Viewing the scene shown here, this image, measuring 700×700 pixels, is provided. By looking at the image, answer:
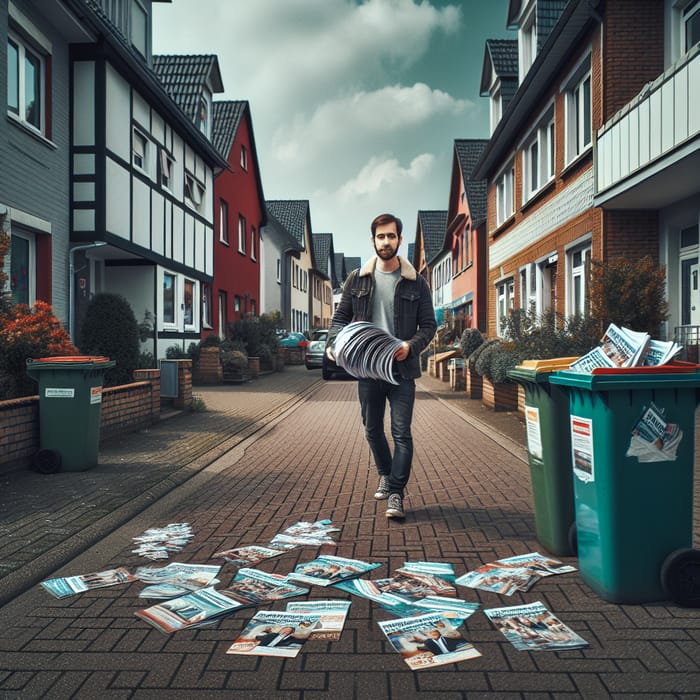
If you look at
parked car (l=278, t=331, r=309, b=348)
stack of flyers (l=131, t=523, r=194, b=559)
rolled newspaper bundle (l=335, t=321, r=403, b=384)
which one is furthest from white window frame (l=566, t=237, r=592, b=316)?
parked car (l=278, t=331, r=309, b=348)

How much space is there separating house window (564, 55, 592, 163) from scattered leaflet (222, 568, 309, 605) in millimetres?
11254

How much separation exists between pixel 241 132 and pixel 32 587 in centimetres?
2510

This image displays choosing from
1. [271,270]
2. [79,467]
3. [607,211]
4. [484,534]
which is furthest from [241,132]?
[484,534]

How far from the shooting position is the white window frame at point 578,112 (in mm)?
13219

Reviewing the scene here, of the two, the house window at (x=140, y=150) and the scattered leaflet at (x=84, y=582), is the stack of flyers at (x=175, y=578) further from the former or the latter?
the house window at (x=140, y=150)

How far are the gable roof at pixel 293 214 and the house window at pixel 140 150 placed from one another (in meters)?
→ 27.9

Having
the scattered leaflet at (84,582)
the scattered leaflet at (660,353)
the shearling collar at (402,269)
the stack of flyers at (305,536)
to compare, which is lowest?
the scattered leaflet at (84,582)

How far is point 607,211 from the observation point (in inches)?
482

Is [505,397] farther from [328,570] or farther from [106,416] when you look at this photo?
[328,570]

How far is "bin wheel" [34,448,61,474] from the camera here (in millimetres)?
6684

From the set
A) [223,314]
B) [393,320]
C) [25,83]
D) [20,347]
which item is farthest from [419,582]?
[223,314]

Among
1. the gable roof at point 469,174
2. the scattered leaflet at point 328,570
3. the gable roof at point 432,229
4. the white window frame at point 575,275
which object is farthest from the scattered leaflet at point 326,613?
the gable roof at point 432,229

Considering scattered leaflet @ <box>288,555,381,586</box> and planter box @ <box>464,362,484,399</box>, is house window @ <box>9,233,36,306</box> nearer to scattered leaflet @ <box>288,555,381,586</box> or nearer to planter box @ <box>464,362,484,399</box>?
planter box @ <box>464,362,484,399</box>

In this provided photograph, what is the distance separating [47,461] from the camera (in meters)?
6.70
